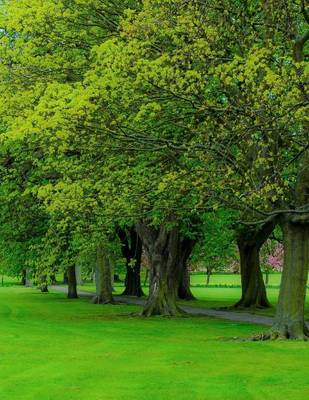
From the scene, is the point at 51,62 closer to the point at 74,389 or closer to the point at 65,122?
the point at 65,122

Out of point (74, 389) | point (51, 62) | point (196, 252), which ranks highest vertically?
point (51, 62)

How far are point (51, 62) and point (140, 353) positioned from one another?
35.3 feet

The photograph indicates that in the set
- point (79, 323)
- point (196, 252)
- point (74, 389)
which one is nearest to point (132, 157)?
point (79, 323)

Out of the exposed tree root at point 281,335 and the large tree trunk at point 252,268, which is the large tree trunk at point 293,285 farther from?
the large tree trunk at point 252,268

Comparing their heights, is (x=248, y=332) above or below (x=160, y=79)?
below

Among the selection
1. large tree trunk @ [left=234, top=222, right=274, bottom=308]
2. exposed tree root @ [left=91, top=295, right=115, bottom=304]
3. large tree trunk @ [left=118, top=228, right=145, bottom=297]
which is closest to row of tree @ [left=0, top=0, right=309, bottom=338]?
large tree trunk @ [left=234, top=222, right=274, bottom=308]

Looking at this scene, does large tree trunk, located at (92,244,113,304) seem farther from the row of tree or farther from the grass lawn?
the row of tree

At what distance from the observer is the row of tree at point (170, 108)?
19078 millimetres

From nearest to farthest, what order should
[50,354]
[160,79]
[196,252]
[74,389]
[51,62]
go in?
[74,389]
[50,354]
[160,79]
[51,62]
[196,252]

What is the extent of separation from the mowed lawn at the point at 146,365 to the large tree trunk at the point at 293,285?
4.19 feet

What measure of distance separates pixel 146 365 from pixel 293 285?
716cm

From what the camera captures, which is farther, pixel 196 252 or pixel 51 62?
pixel 196 252

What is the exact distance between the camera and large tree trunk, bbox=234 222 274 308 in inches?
1725

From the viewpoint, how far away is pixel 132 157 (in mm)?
23281
